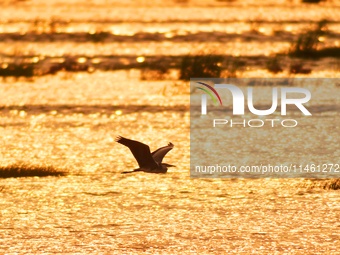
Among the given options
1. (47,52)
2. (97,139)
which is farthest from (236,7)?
(97,139)

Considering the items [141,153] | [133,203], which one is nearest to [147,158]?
[141,153]

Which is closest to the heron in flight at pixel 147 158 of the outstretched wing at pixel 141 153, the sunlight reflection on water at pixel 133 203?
the outstretched wing at pixel 141 153

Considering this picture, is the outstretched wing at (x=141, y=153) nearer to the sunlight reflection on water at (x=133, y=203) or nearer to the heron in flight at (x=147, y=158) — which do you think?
the heron in flight at (x=147, y=158)

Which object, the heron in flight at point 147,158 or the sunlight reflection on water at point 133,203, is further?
the heron in flight at point 147,158

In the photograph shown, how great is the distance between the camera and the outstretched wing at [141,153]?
854cm

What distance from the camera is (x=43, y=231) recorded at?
24.9ft

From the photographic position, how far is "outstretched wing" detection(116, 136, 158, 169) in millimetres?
8539

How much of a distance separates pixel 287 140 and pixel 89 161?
198 centimetres

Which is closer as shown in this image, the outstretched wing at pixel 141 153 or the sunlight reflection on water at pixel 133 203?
the sunlight reflection on water at pixel 133 203

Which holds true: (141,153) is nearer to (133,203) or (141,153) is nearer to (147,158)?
(147,158)

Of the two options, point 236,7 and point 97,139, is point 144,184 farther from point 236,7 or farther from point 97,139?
point 236,7

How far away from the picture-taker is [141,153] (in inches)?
345

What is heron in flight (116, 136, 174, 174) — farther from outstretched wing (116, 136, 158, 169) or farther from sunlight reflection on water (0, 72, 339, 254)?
sunlight reflection on water (0, 72, 339, 254)

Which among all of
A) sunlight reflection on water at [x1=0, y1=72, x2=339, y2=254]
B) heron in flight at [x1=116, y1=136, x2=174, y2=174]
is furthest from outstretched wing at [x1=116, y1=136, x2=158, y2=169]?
sunlight reflection on water at [x1=0, y1=72, x2=339, y2=254]
